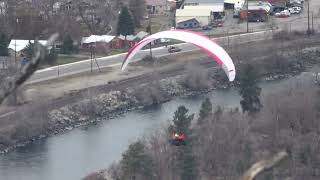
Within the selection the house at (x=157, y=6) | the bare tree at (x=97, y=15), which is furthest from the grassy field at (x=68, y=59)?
the house at (x=157, y=6)

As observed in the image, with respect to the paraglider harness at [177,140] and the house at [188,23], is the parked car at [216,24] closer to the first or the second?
the house at [188,23]

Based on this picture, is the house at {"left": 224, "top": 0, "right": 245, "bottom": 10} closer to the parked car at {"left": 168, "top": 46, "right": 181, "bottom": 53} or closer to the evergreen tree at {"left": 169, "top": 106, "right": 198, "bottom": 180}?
the parked car at {"left": 168, "top": 46, "right": 181, "bottom": 53}

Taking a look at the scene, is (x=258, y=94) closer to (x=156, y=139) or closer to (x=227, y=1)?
(x=156, y=139)

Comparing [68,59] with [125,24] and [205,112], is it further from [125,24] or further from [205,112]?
[205,112]

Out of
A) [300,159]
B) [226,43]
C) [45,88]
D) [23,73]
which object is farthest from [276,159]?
[226,43]

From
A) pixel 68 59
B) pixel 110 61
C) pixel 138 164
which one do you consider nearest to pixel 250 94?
pixel 138 164

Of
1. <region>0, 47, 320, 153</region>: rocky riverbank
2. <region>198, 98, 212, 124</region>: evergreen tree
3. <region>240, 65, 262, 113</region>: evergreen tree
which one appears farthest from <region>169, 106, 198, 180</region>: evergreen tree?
<region>0, 47, 320, 153</region>: rocky riverbank
